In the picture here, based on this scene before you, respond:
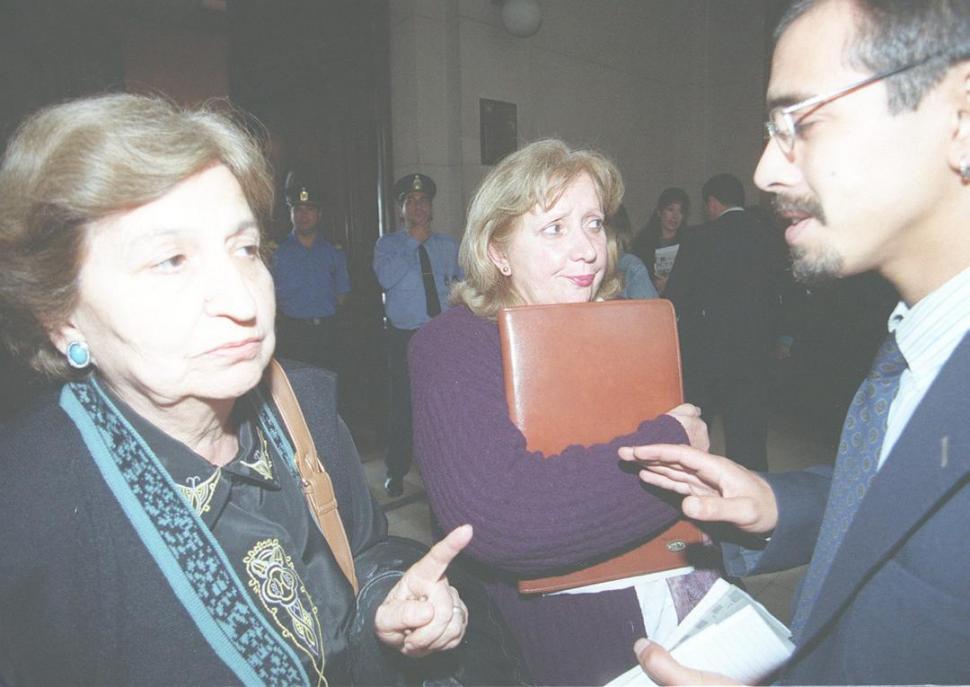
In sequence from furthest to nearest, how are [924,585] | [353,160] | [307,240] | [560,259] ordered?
[353,160] < [307,240] < [560,259] < [924,585]

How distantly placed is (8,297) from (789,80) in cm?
153

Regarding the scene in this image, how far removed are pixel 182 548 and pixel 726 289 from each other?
3.54 m

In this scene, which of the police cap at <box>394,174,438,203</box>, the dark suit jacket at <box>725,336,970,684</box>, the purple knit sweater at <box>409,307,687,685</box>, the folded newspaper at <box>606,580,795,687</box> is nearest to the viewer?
the dark suit jacket at <box>725,336,970,684</box>

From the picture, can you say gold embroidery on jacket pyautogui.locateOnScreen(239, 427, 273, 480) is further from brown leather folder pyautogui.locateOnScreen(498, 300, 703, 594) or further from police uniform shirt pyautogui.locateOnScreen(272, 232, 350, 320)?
police uniform shirt pyautogui.locateOnScreen(272, 232, 350, 320)

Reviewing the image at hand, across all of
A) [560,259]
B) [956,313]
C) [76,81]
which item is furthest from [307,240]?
[956,313]

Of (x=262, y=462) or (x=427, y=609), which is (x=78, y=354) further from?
(x=427, y=609)

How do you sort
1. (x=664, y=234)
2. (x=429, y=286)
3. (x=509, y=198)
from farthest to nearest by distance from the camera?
(x=664, y=234), (x=429, y=286), (x=509, y=198)

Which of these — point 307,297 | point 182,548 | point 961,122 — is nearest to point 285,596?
point 182,548

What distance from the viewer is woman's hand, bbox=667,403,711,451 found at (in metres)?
1.28

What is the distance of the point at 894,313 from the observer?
115 cm

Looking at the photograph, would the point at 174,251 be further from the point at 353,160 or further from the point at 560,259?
the point at 353,160

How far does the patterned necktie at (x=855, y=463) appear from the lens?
1049 mm

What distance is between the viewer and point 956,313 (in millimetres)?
931

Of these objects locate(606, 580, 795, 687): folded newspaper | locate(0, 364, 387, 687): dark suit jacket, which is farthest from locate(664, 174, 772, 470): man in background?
locate(0, 364, 387, 687): dark suit jacket
